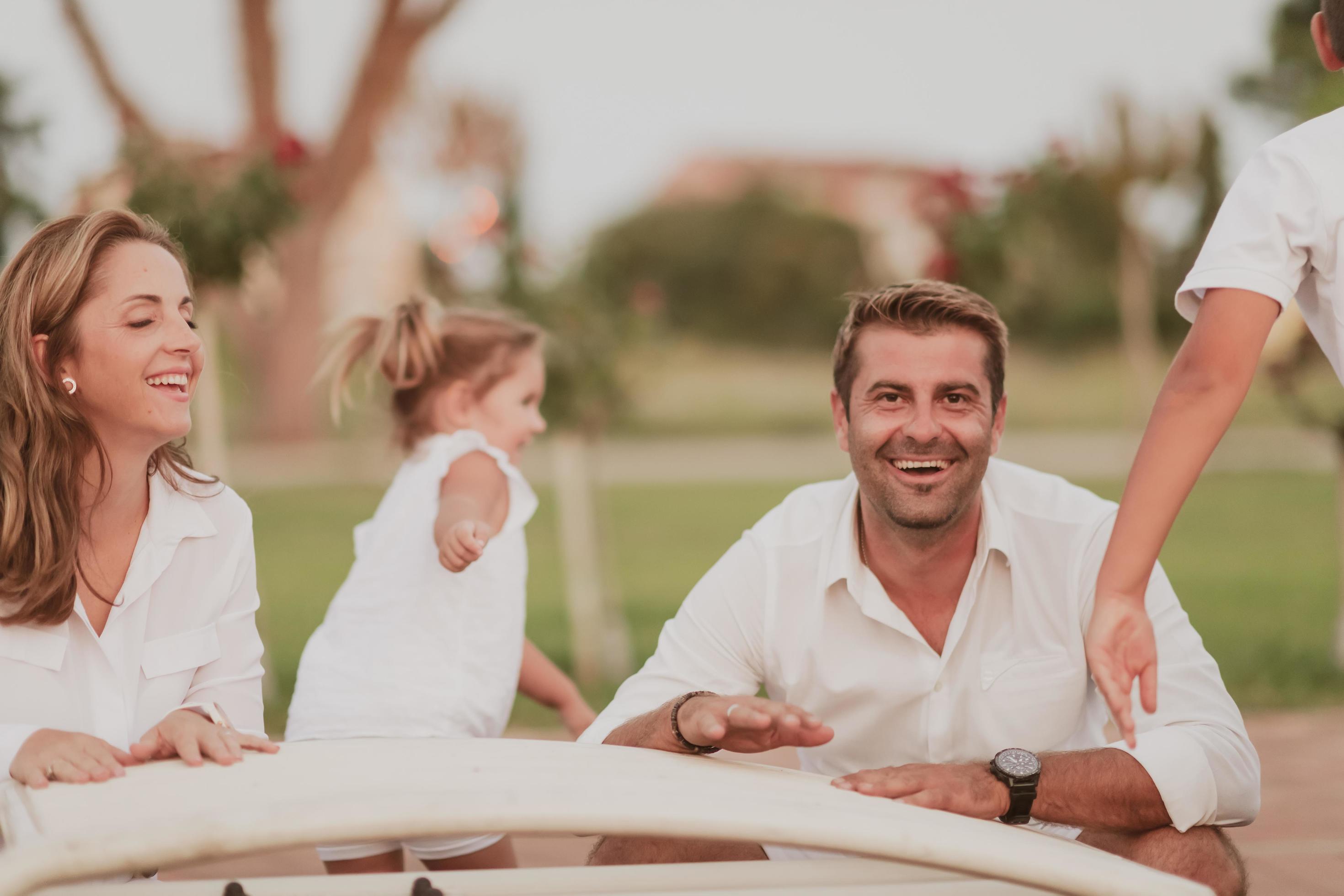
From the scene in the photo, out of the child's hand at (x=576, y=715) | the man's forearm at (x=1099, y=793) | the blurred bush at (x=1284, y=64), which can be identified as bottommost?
the child's hand at (x=576, y=715)

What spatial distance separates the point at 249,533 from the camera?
2.72 meters

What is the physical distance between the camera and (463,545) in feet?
9.69

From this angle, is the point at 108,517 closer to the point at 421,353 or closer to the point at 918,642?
the point at 421,353

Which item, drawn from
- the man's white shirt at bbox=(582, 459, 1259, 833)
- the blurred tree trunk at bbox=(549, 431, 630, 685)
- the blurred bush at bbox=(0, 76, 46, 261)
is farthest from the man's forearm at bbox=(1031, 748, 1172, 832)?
the blurred bush at bbox=(0, 76, 46, 261)

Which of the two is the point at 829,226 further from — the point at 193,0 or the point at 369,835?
the point at 369,835

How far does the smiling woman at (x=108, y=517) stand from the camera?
2.43m

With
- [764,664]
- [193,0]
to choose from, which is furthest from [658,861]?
[193,0]

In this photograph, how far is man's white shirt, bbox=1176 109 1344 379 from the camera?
2.02 metres

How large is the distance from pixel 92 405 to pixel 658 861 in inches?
53.2

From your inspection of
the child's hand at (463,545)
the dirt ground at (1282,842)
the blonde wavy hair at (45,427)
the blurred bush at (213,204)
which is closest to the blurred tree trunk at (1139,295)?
the dirt ground at (1282,842)

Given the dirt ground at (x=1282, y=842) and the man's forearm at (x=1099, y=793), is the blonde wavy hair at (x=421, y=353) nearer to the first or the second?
the dirt ground at (x=1282, y=842)

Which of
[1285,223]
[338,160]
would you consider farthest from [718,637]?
[338,160]

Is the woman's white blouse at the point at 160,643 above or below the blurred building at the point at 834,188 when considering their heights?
below

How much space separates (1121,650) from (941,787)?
477mm
